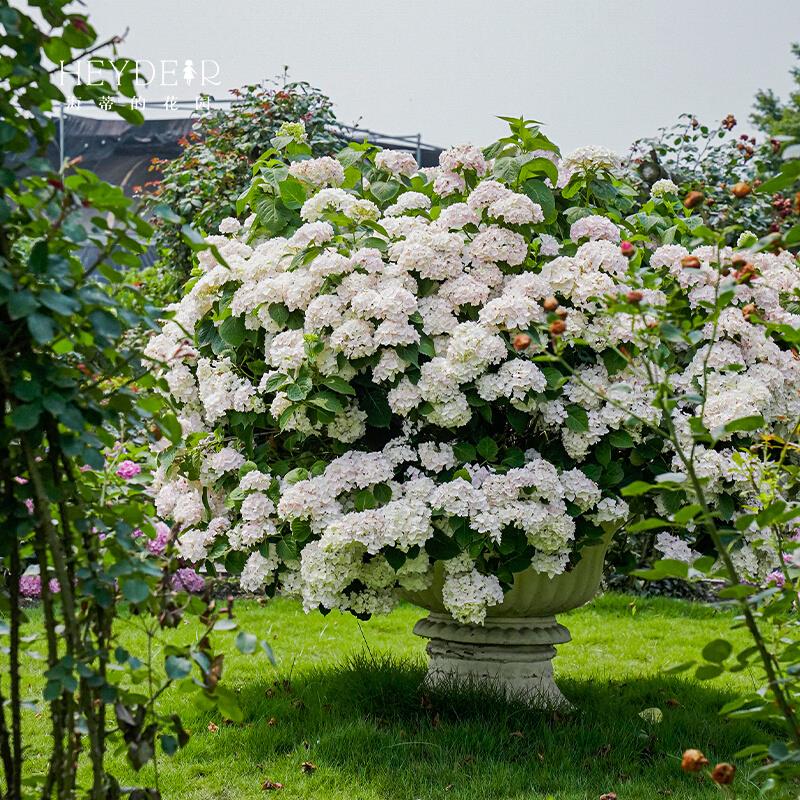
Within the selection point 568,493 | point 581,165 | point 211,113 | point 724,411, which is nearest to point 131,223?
point 568,493

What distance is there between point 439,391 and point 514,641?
121cm

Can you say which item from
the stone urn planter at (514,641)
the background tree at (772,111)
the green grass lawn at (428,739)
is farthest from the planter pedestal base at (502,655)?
the background tree at (772,111)

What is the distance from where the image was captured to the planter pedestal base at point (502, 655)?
3904mm

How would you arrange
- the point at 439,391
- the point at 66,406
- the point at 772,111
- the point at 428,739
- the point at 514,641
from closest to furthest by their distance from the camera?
the point at 66,406 < the point at 439,391 < the point at 428,739 < the point at 514,641 < the point at 772,111

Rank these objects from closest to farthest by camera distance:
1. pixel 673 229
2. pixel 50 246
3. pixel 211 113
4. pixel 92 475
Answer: pixel 50 246
pixel 92 475
pixel 673 229
pixel 211 113

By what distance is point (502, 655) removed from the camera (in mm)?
3945

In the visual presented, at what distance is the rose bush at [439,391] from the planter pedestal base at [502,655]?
519 mm

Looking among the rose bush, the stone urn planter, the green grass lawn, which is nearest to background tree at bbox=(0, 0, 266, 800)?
the rose bush

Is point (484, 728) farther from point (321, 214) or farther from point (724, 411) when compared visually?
point (321, 214)

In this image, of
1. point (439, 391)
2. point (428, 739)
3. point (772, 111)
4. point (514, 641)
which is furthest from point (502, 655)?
point (772, 111)

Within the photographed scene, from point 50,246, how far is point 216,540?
2128 mm

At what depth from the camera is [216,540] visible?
3578mm

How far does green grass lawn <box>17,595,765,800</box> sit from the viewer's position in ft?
10.4

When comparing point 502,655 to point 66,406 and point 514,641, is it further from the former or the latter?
point 66,406
